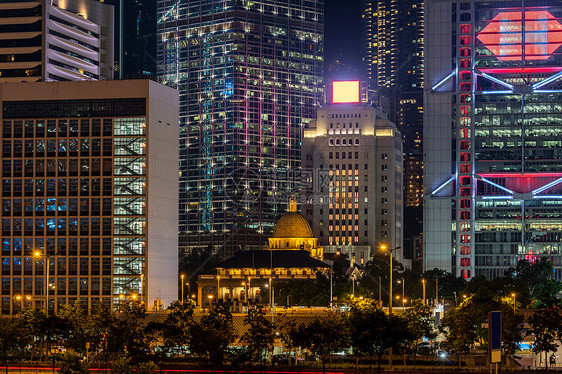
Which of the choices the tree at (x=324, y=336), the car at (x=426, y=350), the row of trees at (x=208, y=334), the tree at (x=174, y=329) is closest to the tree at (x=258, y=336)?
the row of trees at (x=208, y=334)

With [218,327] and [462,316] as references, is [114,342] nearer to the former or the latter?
[218,327]

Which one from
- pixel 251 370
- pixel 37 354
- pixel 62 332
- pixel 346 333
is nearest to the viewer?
pixel 251 370

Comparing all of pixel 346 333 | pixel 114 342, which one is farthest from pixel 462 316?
pixel 114 342

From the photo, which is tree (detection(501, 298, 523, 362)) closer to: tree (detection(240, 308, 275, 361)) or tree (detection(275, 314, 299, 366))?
tree (detection(275, 314, 299, 366))

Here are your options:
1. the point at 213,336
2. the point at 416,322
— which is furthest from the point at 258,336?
the point at 416,322

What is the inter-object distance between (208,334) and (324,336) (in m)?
14.2

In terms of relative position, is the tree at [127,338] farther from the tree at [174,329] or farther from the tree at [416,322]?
the tree at [416,322]

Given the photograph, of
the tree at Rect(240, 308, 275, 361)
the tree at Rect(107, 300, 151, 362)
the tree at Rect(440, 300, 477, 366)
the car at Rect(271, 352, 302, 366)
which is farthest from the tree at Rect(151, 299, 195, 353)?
the tree at Rect(440, 300, 477, 366)

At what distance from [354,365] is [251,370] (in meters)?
18.5

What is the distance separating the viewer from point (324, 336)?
149m

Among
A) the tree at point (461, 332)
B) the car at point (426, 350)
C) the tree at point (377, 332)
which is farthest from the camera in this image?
the car at point (426, 350)

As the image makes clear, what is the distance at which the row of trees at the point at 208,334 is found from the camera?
147500mm

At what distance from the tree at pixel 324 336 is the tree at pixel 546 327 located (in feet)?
88.6

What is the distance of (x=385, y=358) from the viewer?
167 metres
